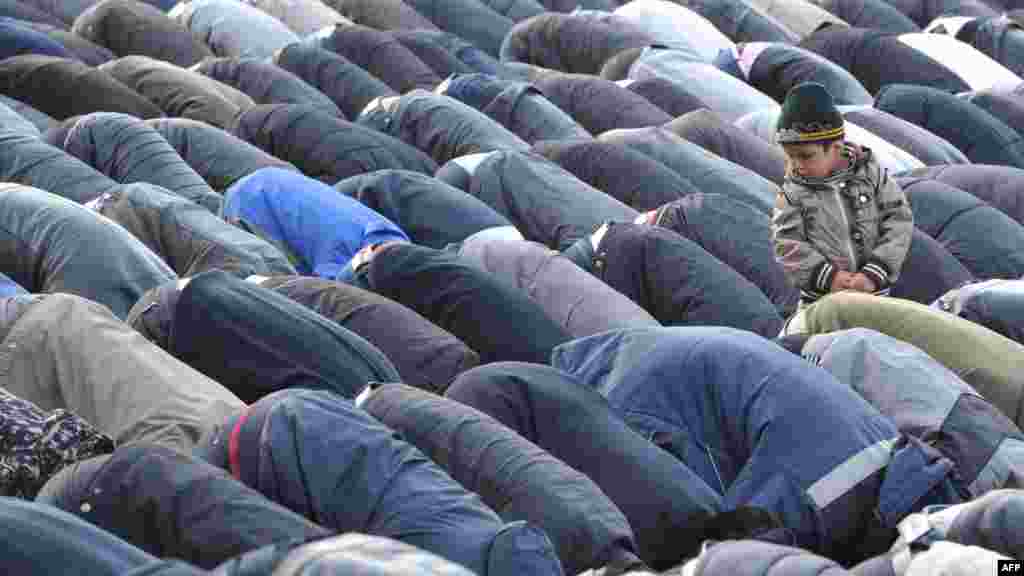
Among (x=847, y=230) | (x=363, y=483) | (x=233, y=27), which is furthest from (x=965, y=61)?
(x=363, y=483)

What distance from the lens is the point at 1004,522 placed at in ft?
17.4

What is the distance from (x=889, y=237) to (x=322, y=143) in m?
2.51

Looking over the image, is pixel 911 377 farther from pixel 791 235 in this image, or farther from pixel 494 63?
pixel 494 63

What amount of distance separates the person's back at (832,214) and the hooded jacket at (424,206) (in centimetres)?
126

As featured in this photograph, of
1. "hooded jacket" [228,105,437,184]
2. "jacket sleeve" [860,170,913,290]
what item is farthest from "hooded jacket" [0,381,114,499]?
"hooded jacket" [228,105,437,184]

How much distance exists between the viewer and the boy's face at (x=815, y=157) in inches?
292

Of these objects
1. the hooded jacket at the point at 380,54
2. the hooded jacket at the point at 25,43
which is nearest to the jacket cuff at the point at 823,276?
the hooded jacket at the point at 380,54

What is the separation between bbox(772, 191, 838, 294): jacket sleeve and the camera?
24.5 ft

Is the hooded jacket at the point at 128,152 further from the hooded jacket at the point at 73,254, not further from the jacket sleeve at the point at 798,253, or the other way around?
the jacket sleeve at the point at 798,253

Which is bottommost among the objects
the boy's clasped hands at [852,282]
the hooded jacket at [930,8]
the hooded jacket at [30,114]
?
the hooded jacket at [930,8]

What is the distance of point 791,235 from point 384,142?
2.24m

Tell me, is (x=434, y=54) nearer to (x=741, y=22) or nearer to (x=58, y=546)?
(x=741, y=22)

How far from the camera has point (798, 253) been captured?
7492mm

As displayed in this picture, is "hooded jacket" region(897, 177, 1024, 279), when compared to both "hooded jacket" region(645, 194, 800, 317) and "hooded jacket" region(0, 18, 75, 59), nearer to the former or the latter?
"hooded jacket" region(645, 194, 800, 317)
